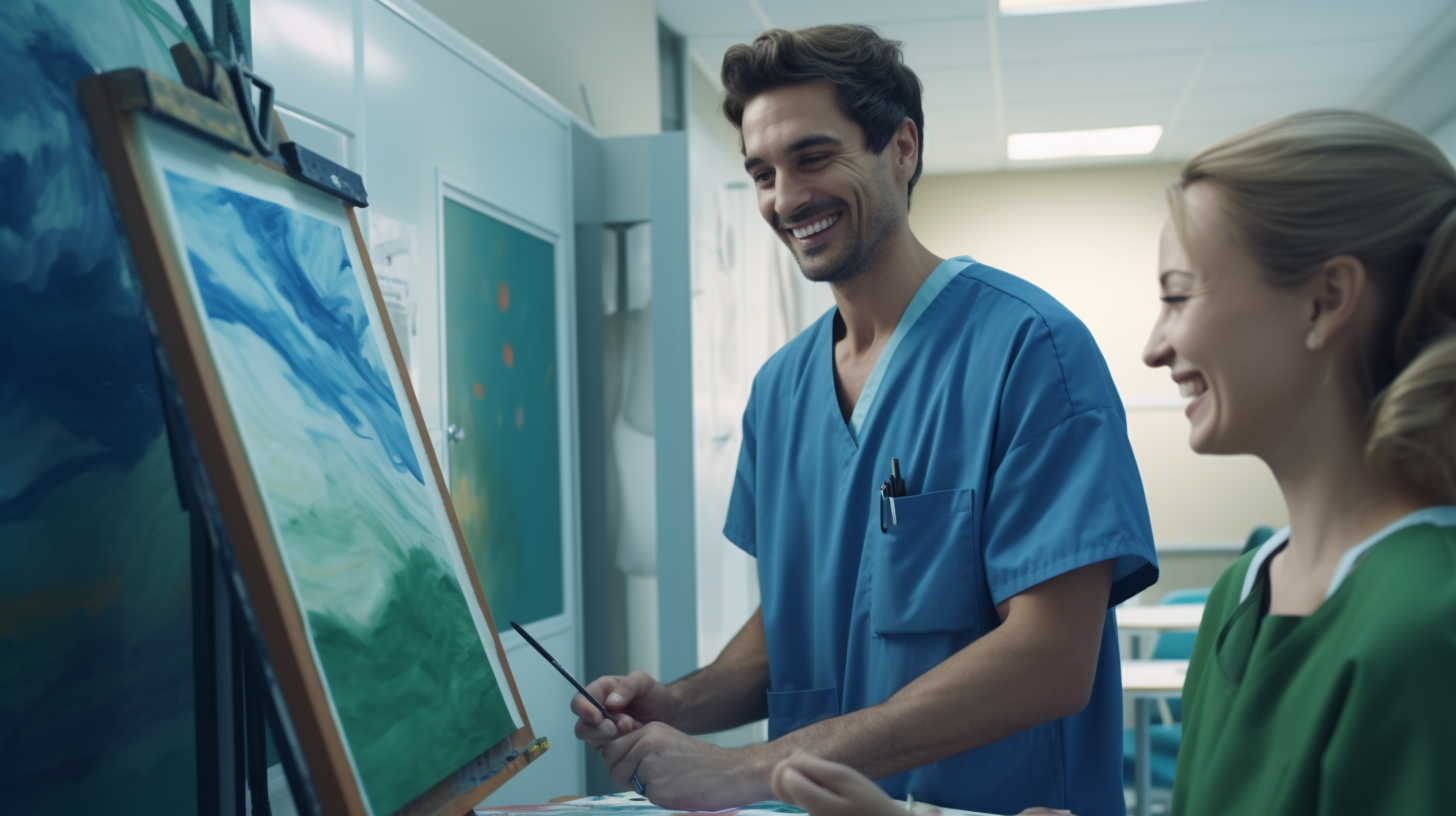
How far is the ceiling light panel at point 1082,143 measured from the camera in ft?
17.0

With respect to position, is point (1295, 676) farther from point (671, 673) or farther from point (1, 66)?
point (671, 673)

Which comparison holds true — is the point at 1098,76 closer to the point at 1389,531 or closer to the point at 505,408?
the point at 505,408

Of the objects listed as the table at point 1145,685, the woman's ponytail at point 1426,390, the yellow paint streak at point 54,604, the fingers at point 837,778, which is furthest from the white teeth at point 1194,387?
the table at point 1145,685

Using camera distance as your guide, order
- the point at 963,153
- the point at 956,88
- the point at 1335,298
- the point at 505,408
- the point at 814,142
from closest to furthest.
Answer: the point at 1335,298
the point at 814,142
the point at 505,408
the point at 956,88
the point at 963,153

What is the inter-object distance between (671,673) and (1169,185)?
1.63 metres

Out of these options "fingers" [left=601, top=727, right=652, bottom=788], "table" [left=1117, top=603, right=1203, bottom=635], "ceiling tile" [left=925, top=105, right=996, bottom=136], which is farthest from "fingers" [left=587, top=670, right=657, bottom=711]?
"ceiling tile" [left=925, top=105, right=996, bottom=136]

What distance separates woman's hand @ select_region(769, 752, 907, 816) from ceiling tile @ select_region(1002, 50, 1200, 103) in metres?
3.86

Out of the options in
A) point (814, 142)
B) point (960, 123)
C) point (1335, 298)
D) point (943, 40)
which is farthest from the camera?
point (960, 123)

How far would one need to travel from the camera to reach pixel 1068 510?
112cm

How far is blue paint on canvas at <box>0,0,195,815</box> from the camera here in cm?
80

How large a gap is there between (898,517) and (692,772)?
36 centimetres

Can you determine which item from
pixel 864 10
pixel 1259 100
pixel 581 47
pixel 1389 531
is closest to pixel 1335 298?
pixel 1389 531

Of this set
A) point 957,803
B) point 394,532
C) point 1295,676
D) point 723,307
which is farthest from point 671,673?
point 1295,676

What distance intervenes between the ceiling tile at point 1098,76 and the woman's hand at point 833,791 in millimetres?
3862
